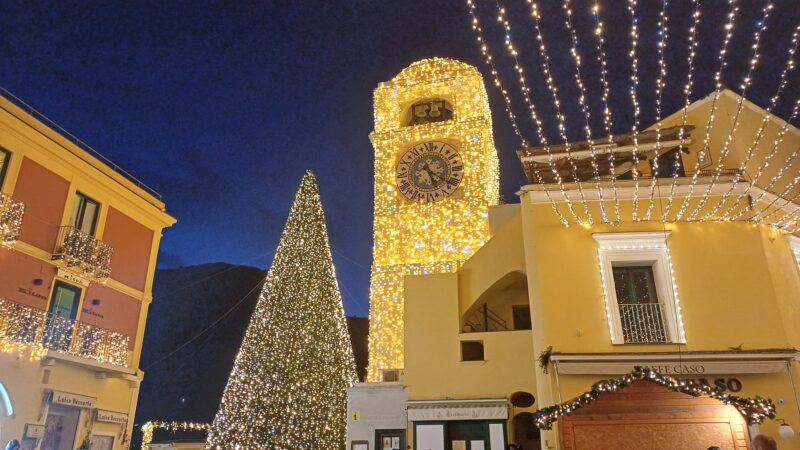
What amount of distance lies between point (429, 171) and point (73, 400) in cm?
1189

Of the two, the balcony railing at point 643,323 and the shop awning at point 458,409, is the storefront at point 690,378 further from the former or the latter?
the shop awning at point 458,409

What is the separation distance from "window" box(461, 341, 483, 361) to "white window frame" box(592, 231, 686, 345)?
308 cm

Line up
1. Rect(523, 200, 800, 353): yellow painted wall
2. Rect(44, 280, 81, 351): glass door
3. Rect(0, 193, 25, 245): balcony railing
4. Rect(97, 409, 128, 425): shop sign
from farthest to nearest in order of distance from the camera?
Rect(97, 409, 128, 425): shop sign, Rect(44, 280, 81, 351): glass door, Rect(0, 193, 25, 245): balcony railing, Rect(523, 200, 800, 353): yellow painted wall

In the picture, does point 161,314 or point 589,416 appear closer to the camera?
point 589,416

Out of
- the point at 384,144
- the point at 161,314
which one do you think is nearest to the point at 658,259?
the point at 384,144

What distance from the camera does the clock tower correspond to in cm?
1625

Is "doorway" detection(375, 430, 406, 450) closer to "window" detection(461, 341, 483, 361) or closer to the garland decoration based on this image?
"window" detection(461, 341, 483, 361)

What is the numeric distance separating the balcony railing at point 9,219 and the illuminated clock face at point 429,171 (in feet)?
34.1

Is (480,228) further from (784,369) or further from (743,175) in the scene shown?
(784,369)

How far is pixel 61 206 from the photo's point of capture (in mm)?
14531

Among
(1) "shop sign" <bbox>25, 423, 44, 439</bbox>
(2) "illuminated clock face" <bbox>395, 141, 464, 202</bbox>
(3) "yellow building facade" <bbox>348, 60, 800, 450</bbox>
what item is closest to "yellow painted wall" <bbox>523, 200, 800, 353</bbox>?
(3) "yellow building facade" <bbox>348, 60, 800, 450</bbox>

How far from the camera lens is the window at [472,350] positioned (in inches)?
483

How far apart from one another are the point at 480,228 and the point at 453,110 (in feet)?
15.0

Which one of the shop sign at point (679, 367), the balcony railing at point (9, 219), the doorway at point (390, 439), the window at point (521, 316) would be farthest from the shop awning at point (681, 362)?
the balcony railing at point (9, 219)
